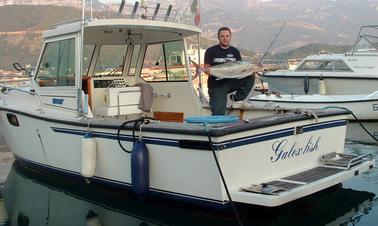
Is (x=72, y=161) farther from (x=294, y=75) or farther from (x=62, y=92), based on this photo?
(x=294, y=75)

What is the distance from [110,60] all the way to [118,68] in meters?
0.18

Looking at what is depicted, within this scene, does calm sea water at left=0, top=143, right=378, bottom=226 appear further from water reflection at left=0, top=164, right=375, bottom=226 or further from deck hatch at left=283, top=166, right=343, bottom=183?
deck hatch at left=283, top=166, right=343, bottom=183

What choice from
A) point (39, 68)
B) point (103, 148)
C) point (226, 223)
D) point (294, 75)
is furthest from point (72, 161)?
point (294, 75)

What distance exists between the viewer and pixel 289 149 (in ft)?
18.9

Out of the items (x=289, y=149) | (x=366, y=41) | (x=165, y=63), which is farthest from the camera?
(x=366, y=41)

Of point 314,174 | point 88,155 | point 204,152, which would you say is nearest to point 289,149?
point 314,174

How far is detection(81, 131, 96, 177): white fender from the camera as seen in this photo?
20.2 ft

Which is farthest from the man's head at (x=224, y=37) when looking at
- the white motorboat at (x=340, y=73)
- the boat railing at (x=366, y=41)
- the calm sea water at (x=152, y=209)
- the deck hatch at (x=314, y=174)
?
the boat railing at (x=366, y=41)

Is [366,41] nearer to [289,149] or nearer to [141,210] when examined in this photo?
[289,149]

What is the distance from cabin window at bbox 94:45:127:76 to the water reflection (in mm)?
2019

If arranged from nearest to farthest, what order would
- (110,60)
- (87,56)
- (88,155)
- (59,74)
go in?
(88,155) → (59,74) → (87,56) → (110,60)

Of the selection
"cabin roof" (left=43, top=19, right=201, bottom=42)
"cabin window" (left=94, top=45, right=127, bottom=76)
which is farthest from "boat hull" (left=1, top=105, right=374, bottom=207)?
"cabin window" (left=94, top=45, right=127, bottom=76)

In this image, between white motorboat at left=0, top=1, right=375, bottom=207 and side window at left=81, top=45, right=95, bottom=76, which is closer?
white motorboat at left=0, top=1, right=375, bottom=207

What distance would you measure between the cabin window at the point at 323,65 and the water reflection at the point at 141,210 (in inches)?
413
